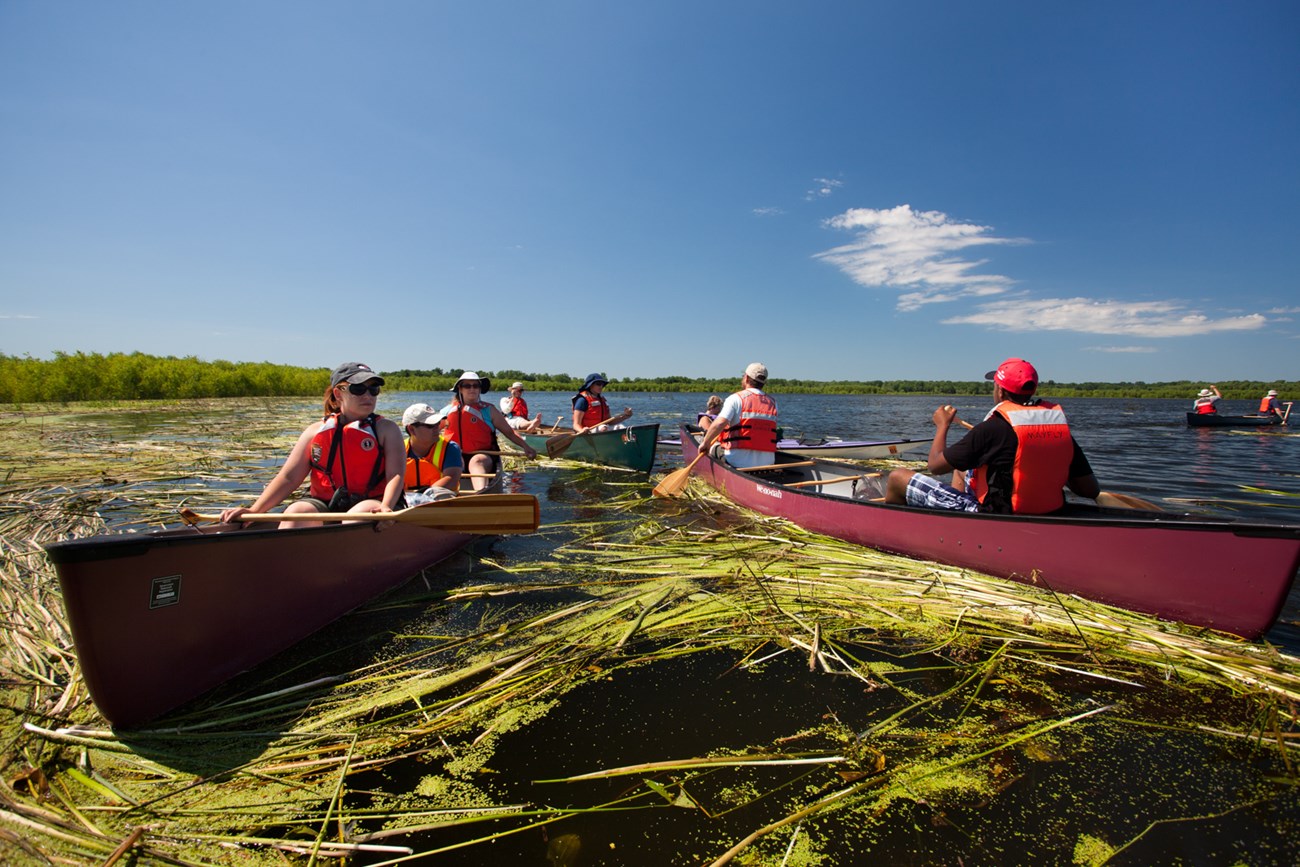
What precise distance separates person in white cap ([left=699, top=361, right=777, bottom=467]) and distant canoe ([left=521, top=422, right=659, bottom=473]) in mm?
2272

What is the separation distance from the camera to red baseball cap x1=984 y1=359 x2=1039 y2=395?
415cm

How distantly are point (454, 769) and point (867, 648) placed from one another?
2.60 metres

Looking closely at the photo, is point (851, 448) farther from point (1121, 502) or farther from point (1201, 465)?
point (1201, 465)

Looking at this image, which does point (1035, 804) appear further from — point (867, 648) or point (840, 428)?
point (840, 428)

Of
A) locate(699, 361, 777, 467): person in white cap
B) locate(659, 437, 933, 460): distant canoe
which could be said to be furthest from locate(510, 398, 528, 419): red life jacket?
locate(699, 361, 777, 467): person in white cap

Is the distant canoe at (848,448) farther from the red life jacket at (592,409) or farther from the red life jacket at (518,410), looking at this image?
the red life jacket at (518,410)

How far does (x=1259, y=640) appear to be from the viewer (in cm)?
331

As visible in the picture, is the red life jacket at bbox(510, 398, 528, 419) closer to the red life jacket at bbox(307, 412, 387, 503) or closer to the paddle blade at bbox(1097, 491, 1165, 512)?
the red life jacket at bbox(307, 412, 387, 503)

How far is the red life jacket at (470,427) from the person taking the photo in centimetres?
777

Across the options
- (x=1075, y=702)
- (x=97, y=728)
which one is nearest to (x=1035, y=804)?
(x=1075, y=702)

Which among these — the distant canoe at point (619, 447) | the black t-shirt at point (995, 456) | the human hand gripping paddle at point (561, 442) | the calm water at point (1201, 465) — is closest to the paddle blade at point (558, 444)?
the human hand gripping paddle at point (561, 442)

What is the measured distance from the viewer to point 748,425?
8.00m

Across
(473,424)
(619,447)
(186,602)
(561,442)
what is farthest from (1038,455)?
(561,442)

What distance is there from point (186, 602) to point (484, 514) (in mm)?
1904
